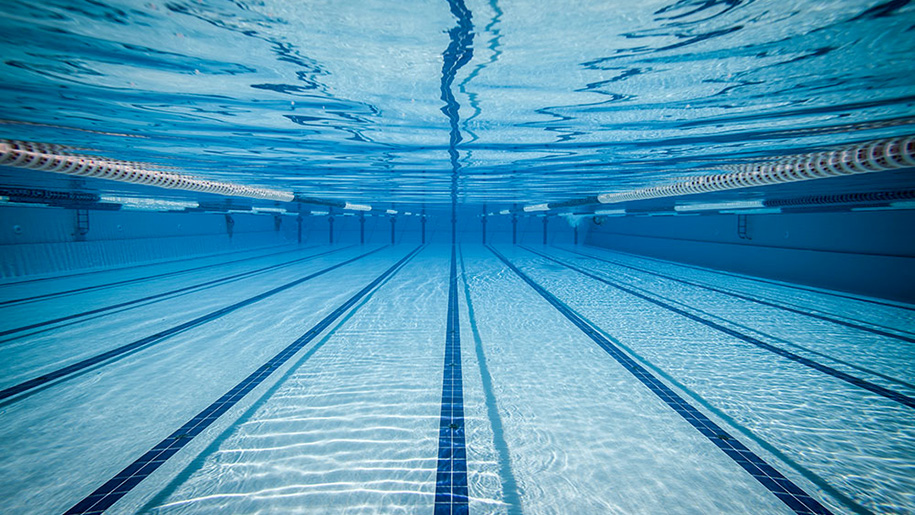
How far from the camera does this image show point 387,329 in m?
5.44

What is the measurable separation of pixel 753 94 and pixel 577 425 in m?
3.15

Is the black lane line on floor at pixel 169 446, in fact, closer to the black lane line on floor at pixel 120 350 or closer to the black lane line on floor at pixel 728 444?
the black lane line on floor at pixel 120 350

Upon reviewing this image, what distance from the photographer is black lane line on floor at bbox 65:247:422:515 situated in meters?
2.20

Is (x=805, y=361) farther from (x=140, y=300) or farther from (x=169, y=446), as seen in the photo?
(x=140, y=300)

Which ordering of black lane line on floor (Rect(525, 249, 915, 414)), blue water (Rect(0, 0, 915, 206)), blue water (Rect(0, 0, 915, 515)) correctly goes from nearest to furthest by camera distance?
blue water (Rect(0, 0, 915, 206)) < blue water (Rect(0, 0, 915, 515)) < black lane line on floor (Rect(525, 249, 915, 414))

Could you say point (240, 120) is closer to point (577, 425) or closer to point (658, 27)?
point (658, 27)

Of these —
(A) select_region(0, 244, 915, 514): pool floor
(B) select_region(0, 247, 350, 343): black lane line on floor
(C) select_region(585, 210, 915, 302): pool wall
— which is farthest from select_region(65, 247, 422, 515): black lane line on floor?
(C) select_region(585, 210, 915, 302): pool wall

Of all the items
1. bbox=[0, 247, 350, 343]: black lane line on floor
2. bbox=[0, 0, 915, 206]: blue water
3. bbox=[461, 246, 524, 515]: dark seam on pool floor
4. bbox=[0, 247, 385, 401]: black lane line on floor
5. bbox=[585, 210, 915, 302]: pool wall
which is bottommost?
bbox=[461, 246, 524, 515]: dark seam on pool floor

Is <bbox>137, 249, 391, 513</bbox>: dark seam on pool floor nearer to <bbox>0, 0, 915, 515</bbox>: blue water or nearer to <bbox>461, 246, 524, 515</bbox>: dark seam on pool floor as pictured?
<bbox>0, 0, 915, 515</bbox>: blue water

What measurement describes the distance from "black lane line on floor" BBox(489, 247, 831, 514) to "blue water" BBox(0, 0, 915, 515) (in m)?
0.02

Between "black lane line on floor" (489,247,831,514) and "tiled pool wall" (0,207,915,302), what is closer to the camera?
"black lane line on floor" (489,247,831,514)

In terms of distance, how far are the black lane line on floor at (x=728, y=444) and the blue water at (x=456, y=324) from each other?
2cm

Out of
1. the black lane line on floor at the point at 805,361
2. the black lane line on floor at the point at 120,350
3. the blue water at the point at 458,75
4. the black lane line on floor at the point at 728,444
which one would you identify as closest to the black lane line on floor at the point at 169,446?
the black lane line on floor at the point at 120,350

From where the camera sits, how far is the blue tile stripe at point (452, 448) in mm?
2217
